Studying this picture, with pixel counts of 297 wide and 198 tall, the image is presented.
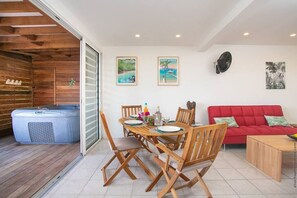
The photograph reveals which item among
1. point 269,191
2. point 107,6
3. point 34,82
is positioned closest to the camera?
point 269,191

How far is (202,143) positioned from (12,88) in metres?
5.43

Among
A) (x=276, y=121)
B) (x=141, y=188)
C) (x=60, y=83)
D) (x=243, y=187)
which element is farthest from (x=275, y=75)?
(x=60, y=83)

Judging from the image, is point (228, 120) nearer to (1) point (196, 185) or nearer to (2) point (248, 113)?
(2) point (248, 113)

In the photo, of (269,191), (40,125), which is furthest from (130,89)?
(269,191)

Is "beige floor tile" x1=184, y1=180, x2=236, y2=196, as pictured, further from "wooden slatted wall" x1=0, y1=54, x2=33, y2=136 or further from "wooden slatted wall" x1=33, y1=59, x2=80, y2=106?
"wooden slatted wall" x1=0, y1=54, x2=33, y2=136

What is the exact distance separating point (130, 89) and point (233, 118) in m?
2.59

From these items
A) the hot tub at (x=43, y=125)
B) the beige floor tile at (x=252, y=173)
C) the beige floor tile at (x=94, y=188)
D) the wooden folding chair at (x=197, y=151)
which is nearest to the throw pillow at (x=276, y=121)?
the beige floor tile at (x=252, y=173)

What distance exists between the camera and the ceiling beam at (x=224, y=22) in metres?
2.14

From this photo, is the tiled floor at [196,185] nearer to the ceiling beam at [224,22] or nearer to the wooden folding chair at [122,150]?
the wooden folding chair at [122,150]

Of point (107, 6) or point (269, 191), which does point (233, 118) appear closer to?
point (269, 191)

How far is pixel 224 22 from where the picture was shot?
2.68 meters

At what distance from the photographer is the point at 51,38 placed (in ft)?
12.3

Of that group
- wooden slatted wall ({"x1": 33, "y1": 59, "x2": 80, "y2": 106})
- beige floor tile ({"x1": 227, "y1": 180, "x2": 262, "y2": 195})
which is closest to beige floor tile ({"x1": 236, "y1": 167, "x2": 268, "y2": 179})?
beige floor tile ({"x1": 227, "y1": 180, "x2": 262, "y2": 195})

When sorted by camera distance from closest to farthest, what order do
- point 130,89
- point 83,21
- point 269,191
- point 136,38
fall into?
point 269,191, point 83,21, point 136,38, point 130,89
